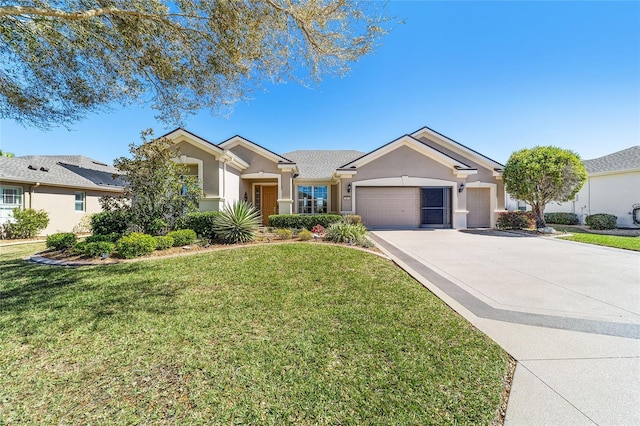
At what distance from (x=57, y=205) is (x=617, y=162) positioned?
37.9 meters

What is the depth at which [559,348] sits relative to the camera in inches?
130

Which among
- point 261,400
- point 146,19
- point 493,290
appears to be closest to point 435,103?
point 493,290

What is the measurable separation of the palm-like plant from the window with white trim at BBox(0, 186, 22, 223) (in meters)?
12.9

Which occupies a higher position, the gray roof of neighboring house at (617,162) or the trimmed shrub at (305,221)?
the gray roof of neighboring house at (617,162)

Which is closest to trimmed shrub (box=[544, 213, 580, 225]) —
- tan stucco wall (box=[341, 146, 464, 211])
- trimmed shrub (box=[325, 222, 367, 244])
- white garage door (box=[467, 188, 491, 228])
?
white garage door (box=[467, 188, 491, 228])

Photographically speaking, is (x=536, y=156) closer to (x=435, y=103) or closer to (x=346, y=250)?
(x=435, y=103)

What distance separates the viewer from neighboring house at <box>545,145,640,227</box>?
16125 mm

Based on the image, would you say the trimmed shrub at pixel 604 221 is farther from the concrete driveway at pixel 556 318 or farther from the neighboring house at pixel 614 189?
the concrete driveway at pixel 556 318

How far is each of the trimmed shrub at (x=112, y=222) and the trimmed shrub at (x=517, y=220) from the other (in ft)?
67.3

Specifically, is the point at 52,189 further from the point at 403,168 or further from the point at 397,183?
the point at 403,168

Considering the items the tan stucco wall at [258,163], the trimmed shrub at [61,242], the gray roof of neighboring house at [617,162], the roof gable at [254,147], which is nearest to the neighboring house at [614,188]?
the gray roof of neighboring house at [617,162]

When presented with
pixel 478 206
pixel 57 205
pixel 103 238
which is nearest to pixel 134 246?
pixel 103 238

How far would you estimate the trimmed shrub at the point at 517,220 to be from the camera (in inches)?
627

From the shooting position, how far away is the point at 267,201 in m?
17.8
